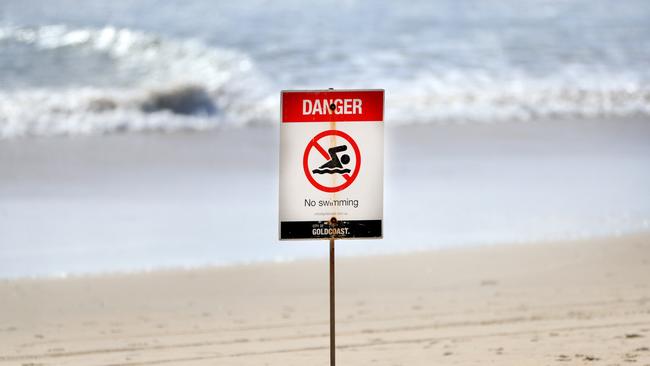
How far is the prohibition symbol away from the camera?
18.9 ft

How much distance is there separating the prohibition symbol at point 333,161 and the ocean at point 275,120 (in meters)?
4.33

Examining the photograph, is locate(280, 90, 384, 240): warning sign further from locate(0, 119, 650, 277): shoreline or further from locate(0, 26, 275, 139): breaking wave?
locate(0, 26, 275, 139): breaking wave

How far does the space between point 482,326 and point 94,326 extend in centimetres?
234

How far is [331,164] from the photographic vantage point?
5.77 meters

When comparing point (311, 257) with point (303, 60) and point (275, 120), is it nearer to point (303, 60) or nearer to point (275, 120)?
point (275, 120)

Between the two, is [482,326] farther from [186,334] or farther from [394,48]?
[394,48]

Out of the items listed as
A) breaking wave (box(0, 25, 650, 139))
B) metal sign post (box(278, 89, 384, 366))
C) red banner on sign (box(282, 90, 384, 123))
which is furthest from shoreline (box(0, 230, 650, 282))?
breaking wave (box(0, 25, 650, 139))

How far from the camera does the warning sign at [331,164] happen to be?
5.75 metres

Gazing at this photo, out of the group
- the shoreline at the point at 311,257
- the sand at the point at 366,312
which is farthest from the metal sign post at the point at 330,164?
the shoreline at the point at 311,257

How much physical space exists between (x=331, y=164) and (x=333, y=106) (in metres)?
0.24

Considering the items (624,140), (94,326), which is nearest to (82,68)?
(624,140)

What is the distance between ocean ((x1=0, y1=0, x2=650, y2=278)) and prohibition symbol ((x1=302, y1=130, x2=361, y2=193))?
4.33 m

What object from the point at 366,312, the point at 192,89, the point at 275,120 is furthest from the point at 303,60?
the point at 366,312

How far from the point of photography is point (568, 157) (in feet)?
47.1
